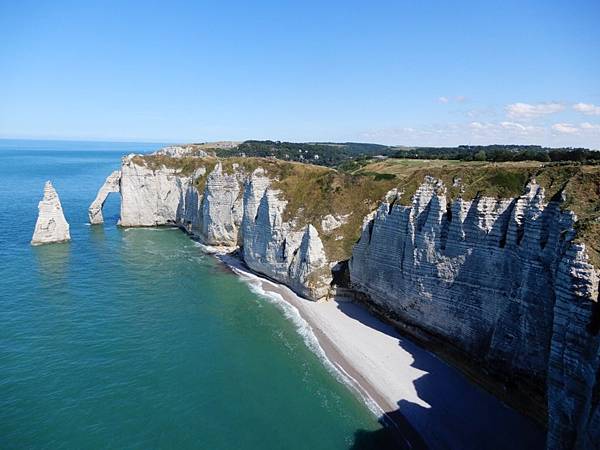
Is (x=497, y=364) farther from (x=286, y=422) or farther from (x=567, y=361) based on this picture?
(x=286, y=422)

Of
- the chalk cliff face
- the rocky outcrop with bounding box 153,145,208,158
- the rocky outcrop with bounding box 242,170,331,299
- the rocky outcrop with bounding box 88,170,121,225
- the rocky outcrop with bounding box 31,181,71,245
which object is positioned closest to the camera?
the rocky outcrop with bounding box 242,170,331,299

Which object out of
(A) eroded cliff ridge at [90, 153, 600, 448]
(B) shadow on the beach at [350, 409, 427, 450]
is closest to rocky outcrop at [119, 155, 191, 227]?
(A) eroded cliff ridge at [90, 153, 600, 448]

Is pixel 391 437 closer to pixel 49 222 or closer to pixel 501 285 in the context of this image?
pixel 501 285

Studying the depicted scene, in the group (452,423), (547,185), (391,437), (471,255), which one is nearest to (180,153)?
(471,255)

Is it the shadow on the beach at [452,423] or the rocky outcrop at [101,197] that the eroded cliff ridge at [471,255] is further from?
the rocky outcrop at [101,197]

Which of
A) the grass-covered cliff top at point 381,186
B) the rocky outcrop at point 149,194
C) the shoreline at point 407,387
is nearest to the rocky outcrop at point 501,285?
the grass-covered cliff top at point 381,186

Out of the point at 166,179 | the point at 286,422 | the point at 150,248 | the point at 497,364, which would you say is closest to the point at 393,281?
the point at 497,364

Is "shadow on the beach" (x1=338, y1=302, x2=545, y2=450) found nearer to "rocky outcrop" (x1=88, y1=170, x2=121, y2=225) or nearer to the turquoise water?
the turquoise water
